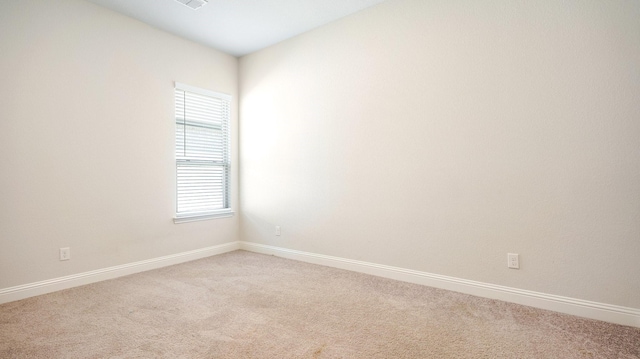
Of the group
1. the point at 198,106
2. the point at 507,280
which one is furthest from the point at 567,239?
the point at 198,106

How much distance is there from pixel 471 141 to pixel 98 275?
3.73 m

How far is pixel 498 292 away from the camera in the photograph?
2631mm

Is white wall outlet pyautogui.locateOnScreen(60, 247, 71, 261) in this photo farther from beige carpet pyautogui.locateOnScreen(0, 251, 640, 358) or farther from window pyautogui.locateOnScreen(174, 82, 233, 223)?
window pyautogui.locateOnScreen(174, 82, 233, 223)

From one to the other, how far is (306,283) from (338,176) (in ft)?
3.97

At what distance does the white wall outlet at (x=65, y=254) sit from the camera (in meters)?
2.99

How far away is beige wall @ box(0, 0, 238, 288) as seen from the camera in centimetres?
274

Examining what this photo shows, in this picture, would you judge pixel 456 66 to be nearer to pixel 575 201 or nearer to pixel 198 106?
pixel 575 201

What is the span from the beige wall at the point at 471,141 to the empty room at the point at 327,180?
0.02m

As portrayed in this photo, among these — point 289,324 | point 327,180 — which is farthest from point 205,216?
point 289,324

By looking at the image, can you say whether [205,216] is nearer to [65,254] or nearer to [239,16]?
[65,254]

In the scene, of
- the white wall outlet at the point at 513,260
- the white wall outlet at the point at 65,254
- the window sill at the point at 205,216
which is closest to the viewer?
the white wall outlet at the point at 513,260

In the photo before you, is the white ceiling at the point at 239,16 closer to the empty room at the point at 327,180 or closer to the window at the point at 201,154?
the empty room at the point at 327,180

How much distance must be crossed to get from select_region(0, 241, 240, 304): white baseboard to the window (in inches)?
17.6

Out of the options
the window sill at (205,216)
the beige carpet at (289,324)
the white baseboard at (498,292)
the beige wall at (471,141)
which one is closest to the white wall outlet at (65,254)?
the beige carpet at (289,324)
